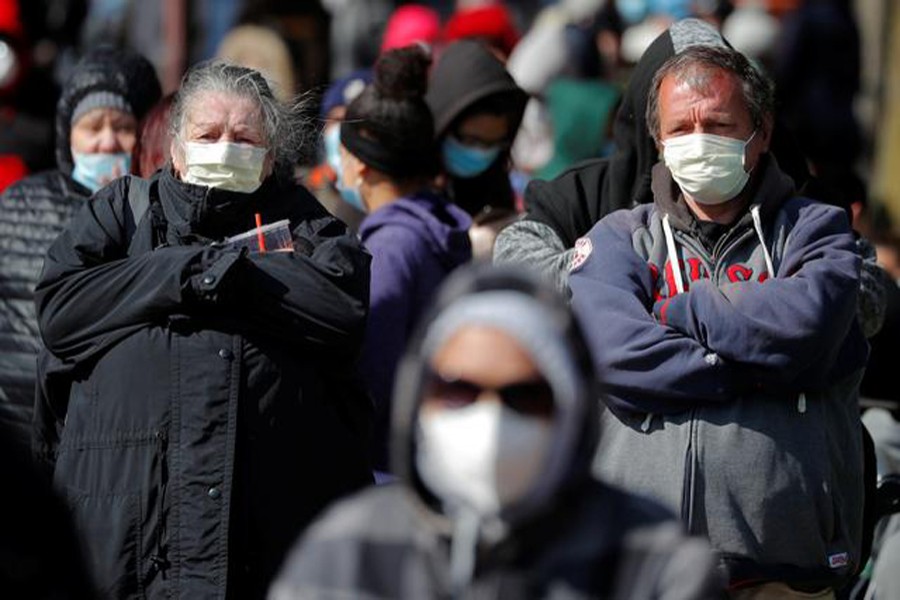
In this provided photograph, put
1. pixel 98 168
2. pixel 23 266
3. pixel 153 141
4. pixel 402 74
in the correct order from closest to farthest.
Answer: pixel 153 141 < pixel 23 266 < pixel 98 168 < pixel 402 74

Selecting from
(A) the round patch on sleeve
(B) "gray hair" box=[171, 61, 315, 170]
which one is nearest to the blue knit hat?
(B) "gray hair" box=[171, 61, 315, 170]

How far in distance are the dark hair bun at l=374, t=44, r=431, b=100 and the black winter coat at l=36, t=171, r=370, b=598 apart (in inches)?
65.3

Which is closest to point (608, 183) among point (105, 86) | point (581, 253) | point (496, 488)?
point (581, 253)

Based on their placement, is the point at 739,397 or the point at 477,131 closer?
the point at 739,397

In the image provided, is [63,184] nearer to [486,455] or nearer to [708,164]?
[708,164]

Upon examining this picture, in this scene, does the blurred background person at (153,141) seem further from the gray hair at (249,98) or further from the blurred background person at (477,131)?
the blurred background person at (477,131)

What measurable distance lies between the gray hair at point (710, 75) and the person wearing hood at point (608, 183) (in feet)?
0.74

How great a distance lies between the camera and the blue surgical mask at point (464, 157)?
7.42 metres

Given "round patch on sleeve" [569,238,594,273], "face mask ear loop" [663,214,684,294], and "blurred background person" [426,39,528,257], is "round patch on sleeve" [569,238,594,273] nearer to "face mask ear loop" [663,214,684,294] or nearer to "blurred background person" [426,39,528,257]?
Answer: "face mask ear loop" [663,214,684,294]

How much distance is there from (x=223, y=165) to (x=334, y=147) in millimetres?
2196

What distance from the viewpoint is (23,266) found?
20.9 feet

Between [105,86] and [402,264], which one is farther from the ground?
[105,86]

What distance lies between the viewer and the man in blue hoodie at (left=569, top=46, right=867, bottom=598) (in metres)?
5.09

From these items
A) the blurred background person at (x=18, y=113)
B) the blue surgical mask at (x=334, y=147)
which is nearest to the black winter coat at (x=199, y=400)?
the blue surgical mask at (x=334, y=147)
